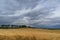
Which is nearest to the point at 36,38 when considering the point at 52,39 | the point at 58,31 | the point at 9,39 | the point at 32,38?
the point at 32,38

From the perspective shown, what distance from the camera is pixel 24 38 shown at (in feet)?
36.8

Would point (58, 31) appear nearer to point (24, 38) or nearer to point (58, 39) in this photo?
point (58, 39)

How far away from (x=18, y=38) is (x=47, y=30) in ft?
14.6

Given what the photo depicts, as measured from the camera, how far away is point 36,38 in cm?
1125

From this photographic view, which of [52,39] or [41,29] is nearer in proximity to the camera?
[52,39]

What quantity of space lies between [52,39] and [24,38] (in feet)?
6.91

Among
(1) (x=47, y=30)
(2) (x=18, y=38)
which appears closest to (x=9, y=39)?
(2) (x=18, y=38)

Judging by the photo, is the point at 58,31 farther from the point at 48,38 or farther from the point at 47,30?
the point at 48,38

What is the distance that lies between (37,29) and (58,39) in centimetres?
302

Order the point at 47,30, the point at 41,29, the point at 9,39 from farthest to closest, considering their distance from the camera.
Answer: the point at 47,30 → the point at 41,29 → the point at 9,39

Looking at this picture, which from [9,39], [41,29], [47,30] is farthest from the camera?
[47,30]

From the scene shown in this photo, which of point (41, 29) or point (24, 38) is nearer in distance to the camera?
point (24, 38)

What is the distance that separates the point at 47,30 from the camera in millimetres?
14562

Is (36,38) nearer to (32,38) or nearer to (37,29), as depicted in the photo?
(32,38)
